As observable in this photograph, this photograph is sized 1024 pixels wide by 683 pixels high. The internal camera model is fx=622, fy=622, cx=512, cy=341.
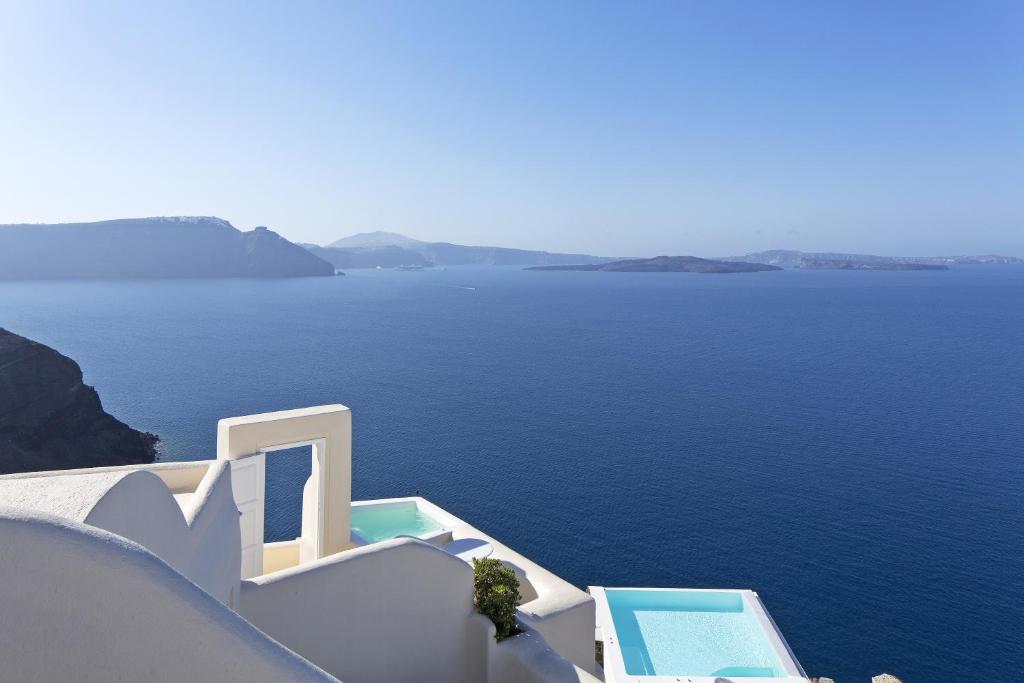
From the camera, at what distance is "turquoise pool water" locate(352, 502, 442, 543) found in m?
16.9

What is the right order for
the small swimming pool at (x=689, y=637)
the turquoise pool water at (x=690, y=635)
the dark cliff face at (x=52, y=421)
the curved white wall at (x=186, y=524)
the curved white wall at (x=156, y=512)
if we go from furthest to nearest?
1. the dark cliff face at (x=52, y=421)
2. the turquoise pool water at (x=690, y=635)
3. the small swimming pool at (x=689, y=637)
4. the curved white wall at (x=186, y=524)
5. the curved white wall at (x=156, y=512)

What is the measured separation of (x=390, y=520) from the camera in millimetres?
17438

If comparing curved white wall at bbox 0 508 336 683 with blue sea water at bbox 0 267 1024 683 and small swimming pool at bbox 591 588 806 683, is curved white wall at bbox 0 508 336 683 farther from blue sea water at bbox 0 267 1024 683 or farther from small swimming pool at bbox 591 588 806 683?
blue sea water at bbox 0 267 1024 683

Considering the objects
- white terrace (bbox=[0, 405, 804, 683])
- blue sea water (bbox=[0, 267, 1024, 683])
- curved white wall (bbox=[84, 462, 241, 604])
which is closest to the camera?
white terrace (bbox=[0, 405, 804, 683])

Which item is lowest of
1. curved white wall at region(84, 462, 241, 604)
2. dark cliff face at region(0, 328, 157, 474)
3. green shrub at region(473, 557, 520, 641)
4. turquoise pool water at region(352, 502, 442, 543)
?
dark cliff face at region(0, 328, 157, 474)

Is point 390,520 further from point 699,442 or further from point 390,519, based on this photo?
point 699,442

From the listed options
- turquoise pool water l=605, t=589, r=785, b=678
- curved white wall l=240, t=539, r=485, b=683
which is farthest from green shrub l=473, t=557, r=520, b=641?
turquoise pool water l=605, t=589, r=785, b=678

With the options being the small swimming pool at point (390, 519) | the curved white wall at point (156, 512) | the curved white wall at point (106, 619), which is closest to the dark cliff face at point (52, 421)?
the small swimming pool at point (390, 519)

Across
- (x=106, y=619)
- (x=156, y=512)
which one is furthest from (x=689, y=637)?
(x=106, y=619)

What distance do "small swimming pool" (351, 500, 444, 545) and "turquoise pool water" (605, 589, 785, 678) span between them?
20.0 feet

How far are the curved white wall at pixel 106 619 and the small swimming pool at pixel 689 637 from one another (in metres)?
13.4

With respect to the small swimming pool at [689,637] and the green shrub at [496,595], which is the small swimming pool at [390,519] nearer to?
the small swimming pool at [689,637]

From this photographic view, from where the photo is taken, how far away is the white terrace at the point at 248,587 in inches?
111

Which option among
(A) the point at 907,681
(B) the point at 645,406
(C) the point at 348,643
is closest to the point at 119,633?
(C) the point at 348,643
